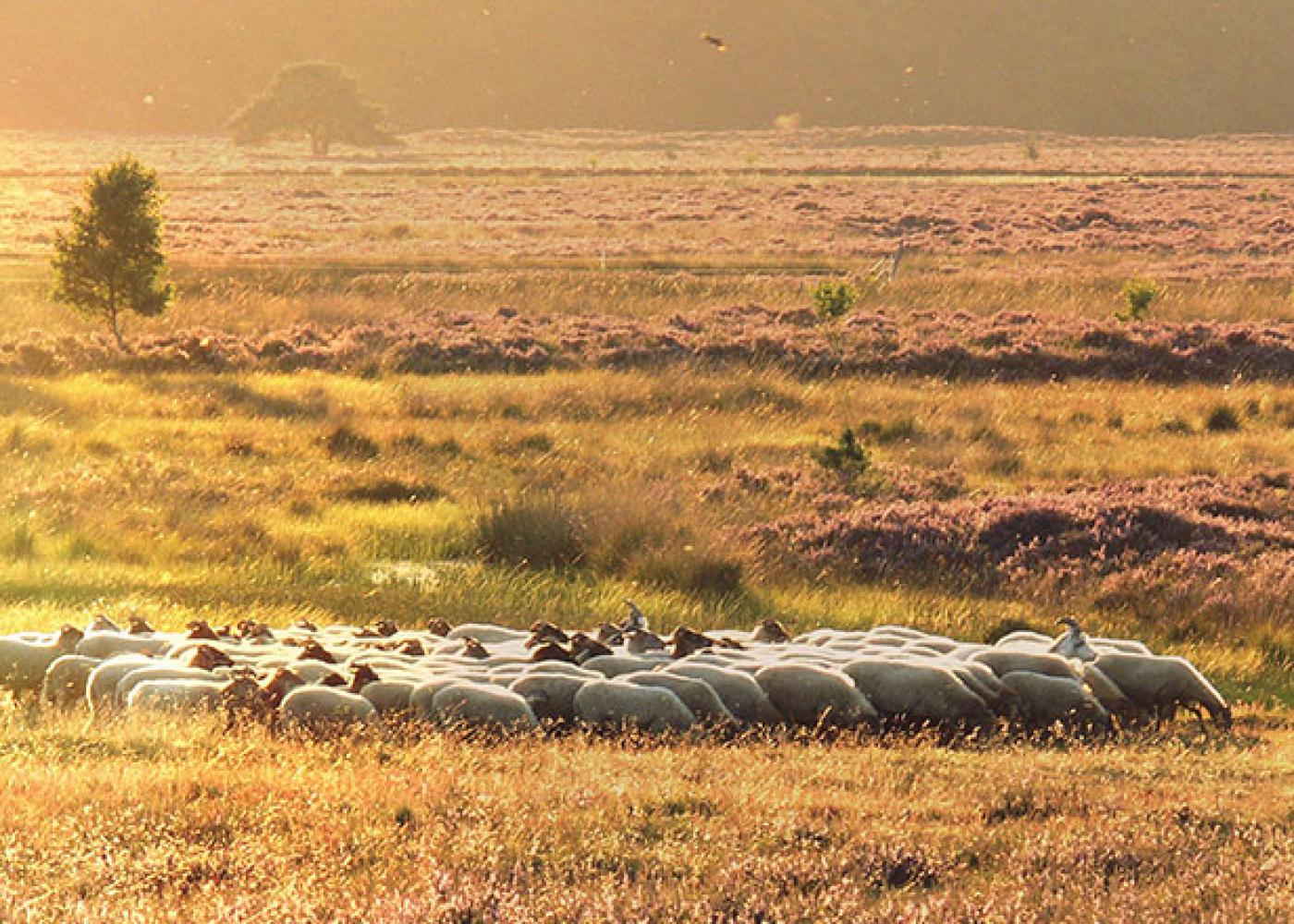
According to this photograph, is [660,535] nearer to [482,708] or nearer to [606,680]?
[606,680]

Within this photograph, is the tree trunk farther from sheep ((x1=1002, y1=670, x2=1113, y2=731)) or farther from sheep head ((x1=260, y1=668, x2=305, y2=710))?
sheep ((x1=1002, y1=670, x2=1113, y2=731))

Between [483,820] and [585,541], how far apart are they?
432 inches

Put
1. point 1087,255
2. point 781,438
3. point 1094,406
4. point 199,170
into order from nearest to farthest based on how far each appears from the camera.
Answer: point 781,438 → point 1094,406 → point 1087,255 → point 199,170

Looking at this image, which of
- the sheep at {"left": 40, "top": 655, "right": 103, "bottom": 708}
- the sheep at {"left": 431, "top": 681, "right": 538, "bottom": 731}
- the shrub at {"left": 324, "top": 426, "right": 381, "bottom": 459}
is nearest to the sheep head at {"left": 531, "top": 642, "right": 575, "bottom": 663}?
the sheep at {"left": 431, "top": 681, "right": 538, "bottom": 731}

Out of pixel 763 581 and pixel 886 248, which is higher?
pixel 886 248

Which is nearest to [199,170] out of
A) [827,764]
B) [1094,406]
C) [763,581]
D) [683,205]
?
[683,205]

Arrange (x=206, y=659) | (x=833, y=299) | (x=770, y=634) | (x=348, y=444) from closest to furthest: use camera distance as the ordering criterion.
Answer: (x=206, y=659) < (x=770, y=634) < (x=348, y=444) < (x=833, y=299)

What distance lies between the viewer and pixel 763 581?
58.7 ft

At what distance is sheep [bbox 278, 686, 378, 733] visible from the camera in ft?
33.2

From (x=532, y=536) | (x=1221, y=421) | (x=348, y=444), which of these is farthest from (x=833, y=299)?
(x=532, y=536)

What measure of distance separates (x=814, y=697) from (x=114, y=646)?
5.37 meters

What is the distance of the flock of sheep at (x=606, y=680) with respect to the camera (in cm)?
1045

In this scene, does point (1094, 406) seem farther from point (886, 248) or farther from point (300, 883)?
point (886, 248)

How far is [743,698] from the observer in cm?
1102
